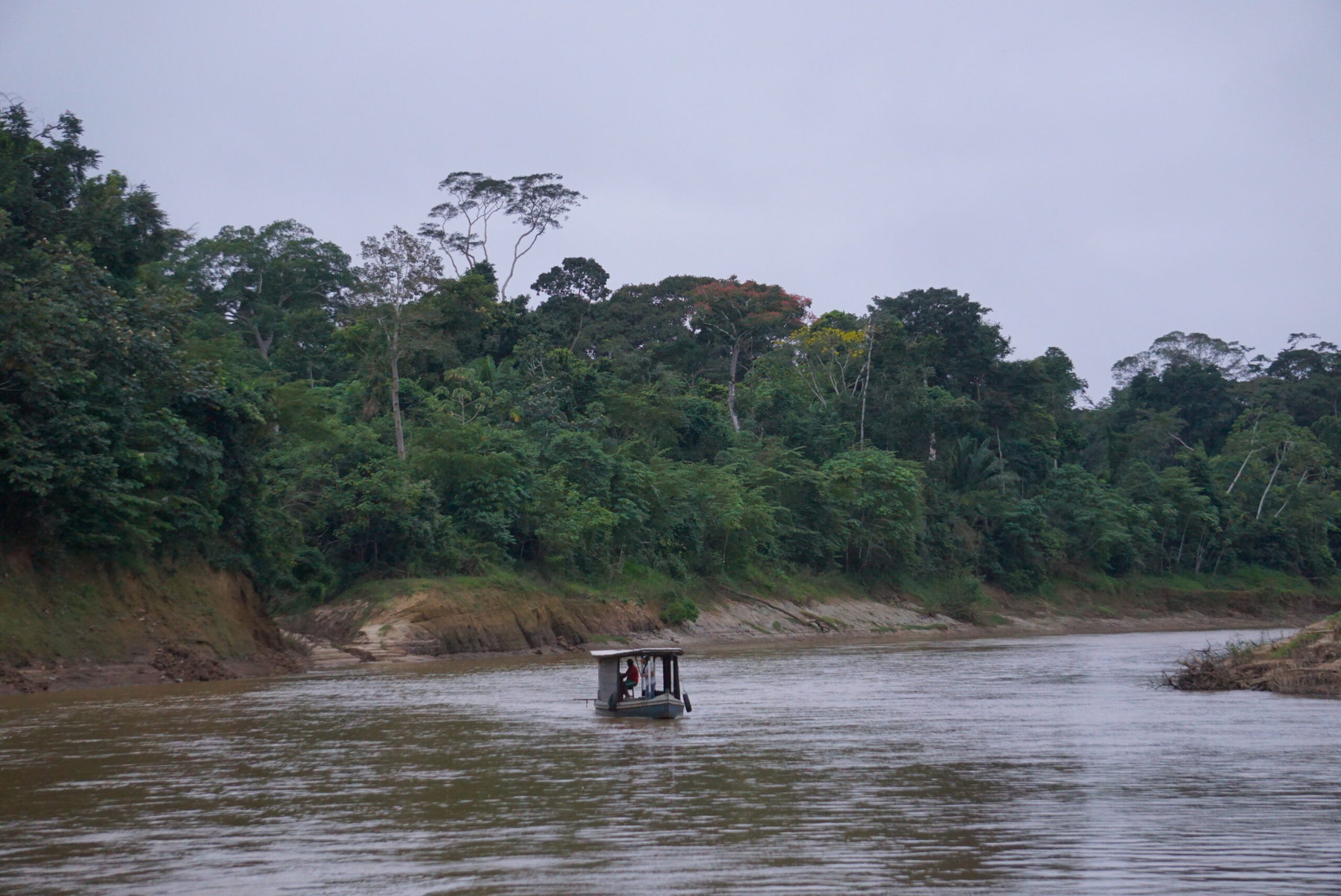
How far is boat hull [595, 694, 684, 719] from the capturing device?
71.2ft

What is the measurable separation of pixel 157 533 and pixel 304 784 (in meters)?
17.8

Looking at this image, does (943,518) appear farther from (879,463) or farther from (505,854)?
(505,854)

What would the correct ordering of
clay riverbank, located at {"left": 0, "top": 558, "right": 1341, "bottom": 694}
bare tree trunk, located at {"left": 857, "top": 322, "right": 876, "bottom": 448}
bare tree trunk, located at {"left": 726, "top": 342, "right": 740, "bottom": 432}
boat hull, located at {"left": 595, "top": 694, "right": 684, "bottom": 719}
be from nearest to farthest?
boat hull, located at {"left": 595, "top": 694, "right": 684, "bottom": 719}, clay riverbank, located at {"left": 0, "top": 558, "right": 1341, "bottom": 694}, bare tree trunk, located at {"left": 857, "top": 322, "right": 876, "bottom": 448}, bare tree trunk, located at {"left": 726, "top": 342, "right": 740, "bottom": 432}

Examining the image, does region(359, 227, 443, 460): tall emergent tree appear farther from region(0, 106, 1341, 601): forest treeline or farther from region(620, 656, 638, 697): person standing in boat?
region(620, 656, 638, 697): person standing in boat

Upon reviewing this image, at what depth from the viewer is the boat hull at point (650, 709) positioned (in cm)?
2169

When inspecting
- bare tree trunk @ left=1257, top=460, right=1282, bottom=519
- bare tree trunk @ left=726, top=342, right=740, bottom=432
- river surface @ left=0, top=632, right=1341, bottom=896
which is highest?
bare tree trunk @ left=726, top=342, right=740, bottom=432

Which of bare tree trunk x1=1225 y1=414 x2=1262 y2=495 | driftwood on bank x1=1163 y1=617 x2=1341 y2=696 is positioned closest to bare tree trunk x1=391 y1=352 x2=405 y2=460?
driftwood on bank x1=1163 y1=617 x2=1341 y2=696

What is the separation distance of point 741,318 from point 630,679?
53628mm

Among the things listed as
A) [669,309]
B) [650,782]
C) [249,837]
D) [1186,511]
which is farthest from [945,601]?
[249,837]

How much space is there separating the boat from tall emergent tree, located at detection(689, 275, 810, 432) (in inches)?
1943

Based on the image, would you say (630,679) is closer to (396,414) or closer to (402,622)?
(402,622)

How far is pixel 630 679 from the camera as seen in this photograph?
897 inches

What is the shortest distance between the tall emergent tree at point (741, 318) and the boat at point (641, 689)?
4934 centimetres

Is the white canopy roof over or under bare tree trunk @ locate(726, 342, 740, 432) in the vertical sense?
under
